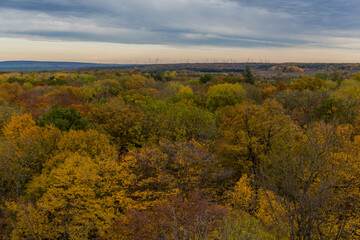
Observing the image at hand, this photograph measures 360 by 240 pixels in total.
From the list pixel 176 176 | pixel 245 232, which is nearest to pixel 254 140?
pixel 176 176

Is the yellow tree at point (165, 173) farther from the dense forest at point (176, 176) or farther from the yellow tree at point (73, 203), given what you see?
the yellow tree at point (73, 203)

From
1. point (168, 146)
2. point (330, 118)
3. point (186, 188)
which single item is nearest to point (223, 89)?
point (330, 118)

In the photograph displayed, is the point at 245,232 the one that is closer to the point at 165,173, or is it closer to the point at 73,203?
the point at 165,173

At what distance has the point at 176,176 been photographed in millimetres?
28766

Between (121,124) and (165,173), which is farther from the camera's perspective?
(121,124)

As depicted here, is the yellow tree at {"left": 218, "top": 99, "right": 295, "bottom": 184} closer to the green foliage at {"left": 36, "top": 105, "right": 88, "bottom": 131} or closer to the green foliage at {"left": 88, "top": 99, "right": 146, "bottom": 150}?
the green foliage at {"left": 88, "top": 99, "right": 146, "bottom": 150}

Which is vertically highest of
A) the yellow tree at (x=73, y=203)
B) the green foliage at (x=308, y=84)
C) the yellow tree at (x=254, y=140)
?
the green foliage at (x=308, y=84)

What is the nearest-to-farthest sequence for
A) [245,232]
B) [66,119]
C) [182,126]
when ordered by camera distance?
[245,232] → [66,119] → [182,126]

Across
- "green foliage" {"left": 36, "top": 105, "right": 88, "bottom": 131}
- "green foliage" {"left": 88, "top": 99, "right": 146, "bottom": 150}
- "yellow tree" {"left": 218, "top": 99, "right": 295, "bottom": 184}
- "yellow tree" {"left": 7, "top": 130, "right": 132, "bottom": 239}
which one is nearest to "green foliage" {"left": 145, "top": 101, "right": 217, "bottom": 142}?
"green foliage" {"left": 88, "top": 99, "right": 146, "bottom": 150}

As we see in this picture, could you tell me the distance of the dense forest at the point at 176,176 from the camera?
17812 millimetres

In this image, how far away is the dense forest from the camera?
1781 cm

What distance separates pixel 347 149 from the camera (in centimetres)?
2925

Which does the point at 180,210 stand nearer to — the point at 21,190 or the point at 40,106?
the point at 21,190

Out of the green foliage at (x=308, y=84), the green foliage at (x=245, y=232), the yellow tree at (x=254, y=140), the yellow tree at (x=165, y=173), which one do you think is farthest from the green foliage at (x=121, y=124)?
the green foliage at (x=308, y=84)
